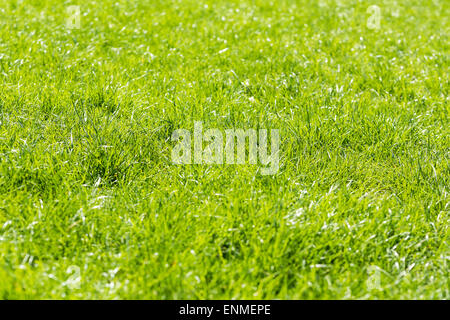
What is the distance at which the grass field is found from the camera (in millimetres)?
2715

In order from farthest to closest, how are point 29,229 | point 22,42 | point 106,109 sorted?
point 22,42 < point 106,109 < point 29,229

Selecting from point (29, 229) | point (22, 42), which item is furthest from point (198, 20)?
point (29, 229)

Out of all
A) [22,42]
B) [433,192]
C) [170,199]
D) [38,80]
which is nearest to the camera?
[170,199]

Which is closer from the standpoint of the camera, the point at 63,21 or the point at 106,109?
the point at 106,109

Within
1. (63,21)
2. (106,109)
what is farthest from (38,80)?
(63,21)

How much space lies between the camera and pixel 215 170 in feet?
11.6

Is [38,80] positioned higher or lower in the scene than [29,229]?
higher

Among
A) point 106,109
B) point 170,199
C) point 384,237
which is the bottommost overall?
point 384,237

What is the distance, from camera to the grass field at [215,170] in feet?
8.91

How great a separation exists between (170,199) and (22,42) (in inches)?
126

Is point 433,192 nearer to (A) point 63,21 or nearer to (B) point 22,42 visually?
(B) point 22,42

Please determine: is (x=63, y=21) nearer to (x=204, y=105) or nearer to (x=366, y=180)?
(x=204, y=105)

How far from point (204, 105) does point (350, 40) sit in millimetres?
2882
